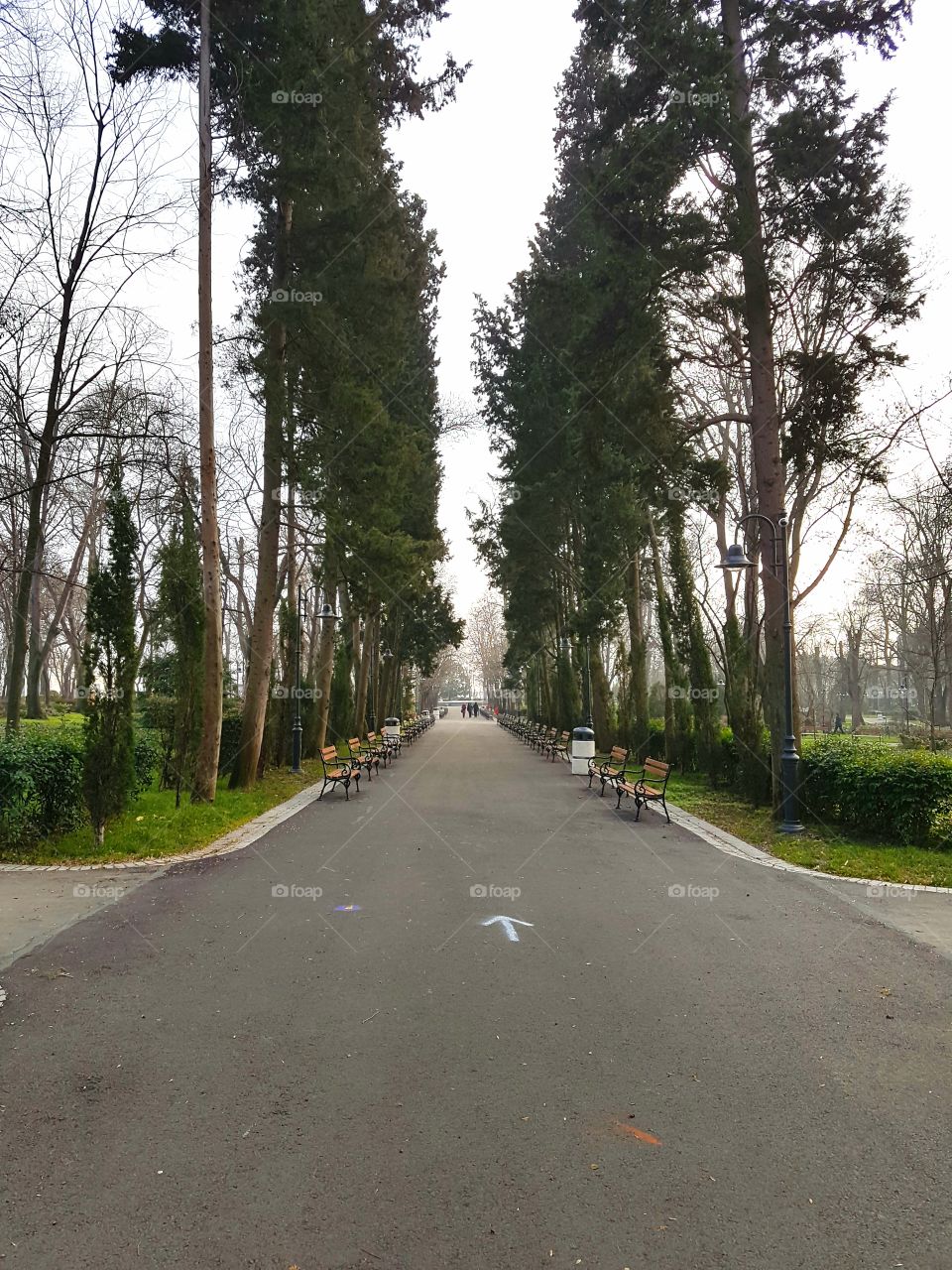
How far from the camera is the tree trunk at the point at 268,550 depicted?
14.7m

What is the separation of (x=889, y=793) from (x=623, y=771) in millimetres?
5853

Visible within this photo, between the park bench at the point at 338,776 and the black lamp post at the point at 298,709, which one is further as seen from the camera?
the black lamp post at the point at 298,709

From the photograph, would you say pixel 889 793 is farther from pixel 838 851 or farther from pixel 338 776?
pixel 338 776

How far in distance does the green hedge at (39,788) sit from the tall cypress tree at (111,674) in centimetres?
52

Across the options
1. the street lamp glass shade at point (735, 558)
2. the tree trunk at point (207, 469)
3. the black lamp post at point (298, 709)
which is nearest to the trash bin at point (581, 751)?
the black lamp post at point (298, 709)

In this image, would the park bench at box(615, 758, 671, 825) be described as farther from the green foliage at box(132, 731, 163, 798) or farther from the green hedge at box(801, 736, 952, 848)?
the green foliage at box(132, 731, 163, 798)

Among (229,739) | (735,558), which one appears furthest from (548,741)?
(735,558)

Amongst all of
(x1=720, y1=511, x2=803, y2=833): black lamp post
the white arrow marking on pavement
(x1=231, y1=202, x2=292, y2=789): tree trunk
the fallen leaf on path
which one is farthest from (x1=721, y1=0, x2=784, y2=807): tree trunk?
the fallen leaf on path

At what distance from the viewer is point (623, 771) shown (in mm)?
15477

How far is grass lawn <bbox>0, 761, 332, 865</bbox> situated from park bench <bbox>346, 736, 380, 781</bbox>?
3.57 m

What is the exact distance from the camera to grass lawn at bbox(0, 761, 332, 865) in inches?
361

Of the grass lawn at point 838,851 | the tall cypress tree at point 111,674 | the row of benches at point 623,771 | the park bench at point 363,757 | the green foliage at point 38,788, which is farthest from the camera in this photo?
the park bench at point 363,757

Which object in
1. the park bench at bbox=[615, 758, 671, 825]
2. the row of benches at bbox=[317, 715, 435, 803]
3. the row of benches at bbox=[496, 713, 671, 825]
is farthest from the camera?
the row of benches at bbox=[317, 715, 435, 803]

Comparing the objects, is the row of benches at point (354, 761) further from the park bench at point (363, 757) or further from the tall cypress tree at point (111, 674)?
the tall cypress tree at point (111, 674)
